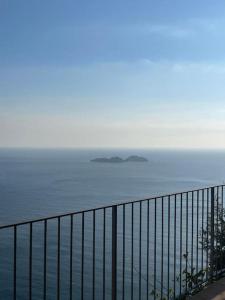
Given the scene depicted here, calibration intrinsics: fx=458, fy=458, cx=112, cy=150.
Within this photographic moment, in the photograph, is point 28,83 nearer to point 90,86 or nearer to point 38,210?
point 90,86

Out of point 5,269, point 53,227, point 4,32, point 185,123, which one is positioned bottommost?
point 5,269

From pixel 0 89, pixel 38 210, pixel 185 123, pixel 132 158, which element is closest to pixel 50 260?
pixel 38 210

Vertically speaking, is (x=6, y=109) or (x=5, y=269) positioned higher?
(x=6, y=109)

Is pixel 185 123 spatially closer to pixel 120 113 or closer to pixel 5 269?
pixel 120 113

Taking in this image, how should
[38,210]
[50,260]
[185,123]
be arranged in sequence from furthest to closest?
[185,123], [38,210], [50,260]

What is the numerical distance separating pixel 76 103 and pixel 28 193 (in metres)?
27.5

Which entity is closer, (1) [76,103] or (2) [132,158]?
(1) [76,103]

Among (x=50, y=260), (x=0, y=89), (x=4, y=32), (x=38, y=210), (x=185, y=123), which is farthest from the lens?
(x=185, y=123)

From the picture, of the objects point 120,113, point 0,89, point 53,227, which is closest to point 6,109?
point 0,89

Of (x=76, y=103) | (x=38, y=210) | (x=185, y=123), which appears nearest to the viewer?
(x=38, y=210)

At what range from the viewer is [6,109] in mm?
77062

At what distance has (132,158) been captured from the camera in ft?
650

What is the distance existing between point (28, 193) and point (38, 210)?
16674 mm

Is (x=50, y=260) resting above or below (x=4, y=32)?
below
